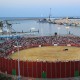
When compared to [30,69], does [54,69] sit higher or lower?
higher

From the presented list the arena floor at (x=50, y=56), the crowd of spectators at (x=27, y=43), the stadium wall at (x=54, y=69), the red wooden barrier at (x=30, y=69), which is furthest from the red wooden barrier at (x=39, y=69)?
the crowd of spectators at (x=27, y=43)

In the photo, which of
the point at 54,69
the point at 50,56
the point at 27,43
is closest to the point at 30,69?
the point at 54,69

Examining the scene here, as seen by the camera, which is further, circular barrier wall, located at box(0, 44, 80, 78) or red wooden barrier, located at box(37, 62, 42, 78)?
red wooden barrier, located at box(37, 62, 42, 78)

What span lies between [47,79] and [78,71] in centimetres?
464

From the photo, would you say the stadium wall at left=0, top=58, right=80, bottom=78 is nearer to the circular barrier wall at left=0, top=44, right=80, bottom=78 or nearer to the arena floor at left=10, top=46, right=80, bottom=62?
the circular barrier wall at left=0, top=44, right=80, bottom=78

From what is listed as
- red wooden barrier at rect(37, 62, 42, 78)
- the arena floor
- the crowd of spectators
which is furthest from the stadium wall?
the crowd of spectators

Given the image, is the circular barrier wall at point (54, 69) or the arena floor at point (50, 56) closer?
the circular barrier wall at point (54, 69)

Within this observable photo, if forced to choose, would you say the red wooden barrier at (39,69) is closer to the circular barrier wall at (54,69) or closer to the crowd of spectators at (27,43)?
the circular barrier wall at (54,69)

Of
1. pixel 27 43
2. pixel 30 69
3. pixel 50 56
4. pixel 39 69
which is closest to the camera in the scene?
pixel 39 69

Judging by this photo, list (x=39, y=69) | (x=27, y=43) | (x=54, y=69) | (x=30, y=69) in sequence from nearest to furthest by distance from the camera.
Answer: (x=54, y=69), (x=39, y=69), (x=30, y=69), (x=27, y=43)

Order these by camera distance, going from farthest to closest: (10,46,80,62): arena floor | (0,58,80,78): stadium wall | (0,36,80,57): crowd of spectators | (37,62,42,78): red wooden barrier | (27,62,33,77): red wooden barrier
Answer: (0,36,80,57): crowd of spectators < (10,46,80,62): arena floor < (27,62,33,77): red wooden barrier < (37,62,42,78): red wooden barrier < (0,58,80,78): stadium wall

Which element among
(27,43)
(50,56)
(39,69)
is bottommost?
(27,43)

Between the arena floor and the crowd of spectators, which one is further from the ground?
the arena floor

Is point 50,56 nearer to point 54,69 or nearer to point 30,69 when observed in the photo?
point 30,69
